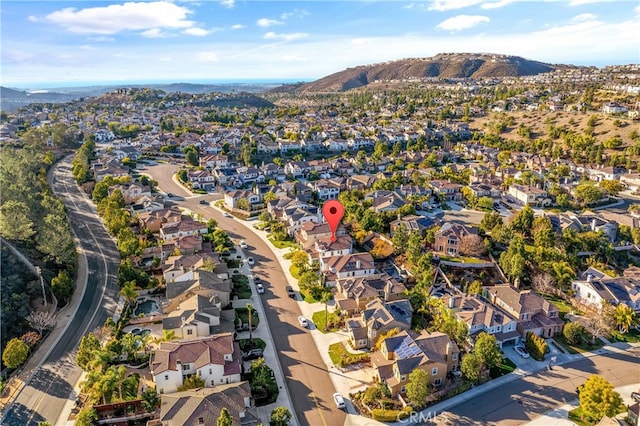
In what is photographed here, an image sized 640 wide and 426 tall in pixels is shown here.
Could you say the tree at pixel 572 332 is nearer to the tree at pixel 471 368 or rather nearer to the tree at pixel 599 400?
A: the tree at pixel 599 400

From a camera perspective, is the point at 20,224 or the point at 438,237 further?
the point at 438,237

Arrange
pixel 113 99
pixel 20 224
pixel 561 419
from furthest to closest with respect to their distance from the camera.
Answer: pixel 113 99 < pixel 20 224 < pixel 561 419

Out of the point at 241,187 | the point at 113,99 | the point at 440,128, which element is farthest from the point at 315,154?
the point at 113,99

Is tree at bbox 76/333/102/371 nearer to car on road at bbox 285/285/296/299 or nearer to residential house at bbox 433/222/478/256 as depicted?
car on road at bbox 285/285/296/299

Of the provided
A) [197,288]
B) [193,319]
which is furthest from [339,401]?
[197,288]

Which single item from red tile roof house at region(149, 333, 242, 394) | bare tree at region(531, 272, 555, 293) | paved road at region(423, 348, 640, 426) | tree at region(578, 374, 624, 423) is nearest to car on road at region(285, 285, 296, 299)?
red tile roof house at region(149, 333, 242, 394)

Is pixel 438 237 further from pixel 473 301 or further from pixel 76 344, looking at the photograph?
pixel 76 344
